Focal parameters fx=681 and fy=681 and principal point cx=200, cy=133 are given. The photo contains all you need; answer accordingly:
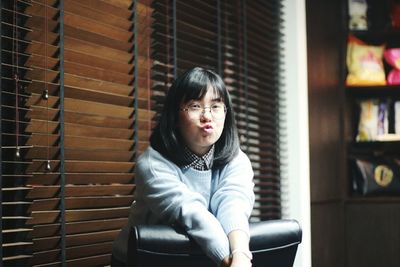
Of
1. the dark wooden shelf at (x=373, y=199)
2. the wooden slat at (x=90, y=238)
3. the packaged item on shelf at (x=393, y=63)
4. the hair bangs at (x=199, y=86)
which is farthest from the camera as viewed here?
the packaged item on shelf at (x=393, y=63)

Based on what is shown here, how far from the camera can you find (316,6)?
3.74 metres

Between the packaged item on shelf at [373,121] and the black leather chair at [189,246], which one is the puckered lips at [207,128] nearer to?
the black leather chair at [189,246]

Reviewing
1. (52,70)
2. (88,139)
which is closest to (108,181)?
(88,139)

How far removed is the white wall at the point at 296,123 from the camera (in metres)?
3.52

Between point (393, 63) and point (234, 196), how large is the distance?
2454mm

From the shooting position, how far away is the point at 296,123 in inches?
138

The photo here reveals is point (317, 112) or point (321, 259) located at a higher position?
point (317, 112)

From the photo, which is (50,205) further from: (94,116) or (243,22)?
(243,22)

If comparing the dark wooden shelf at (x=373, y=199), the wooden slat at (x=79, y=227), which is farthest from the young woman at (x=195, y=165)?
the dark wooden shelf at (x=373, y=199)

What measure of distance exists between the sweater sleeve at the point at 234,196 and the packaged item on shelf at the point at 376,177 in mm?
2097

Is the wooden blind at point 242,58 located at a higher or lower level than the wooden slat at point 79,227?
higher

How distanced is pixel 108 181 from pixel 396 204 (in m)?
2.05

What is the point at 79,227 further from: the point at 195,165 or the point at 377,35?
the point at 377,35

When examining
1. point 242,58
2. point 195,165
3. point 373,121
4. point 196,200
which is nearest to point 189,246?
point 196,200
